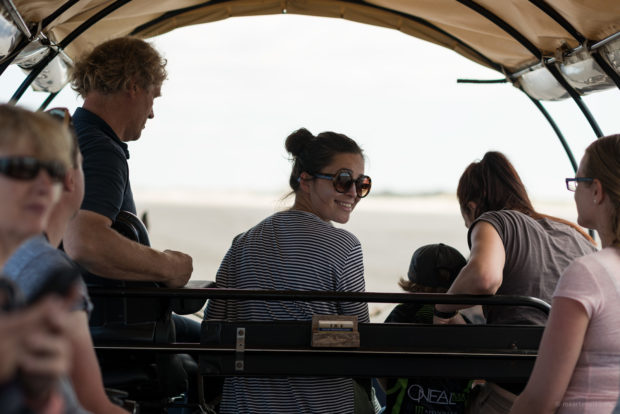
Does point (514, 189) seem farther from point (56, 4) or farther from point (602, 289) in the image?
point (56, 4)

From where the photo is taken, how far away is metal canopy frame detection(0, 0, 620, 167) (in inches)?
154

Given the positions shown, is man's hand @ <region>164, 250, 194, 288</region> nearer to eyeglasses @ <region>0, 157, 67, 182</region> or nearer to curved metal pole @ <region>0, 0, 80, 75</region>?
eyeglasses @ <region>0, 157, 67, 182</region>

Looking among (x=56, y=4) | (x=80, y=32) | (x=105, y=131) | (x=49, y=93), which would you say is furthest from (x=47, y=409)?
(x=49, y=93)

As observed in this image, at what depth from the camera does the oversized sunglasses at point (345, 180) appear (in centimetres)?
290

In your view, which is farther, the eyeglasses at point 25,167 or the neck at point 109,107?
the neck at point 109,107

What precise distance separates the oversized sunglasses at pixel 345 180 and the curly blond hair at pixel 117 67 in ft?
2.75

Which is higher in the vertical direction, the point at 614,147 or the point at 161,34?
the point at 161,34

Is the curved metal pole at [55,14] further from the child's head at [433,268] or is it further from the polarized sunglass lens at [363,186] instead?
the child's head at [433,268]

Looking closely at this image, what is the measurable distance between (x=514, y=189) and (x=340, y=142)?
0.82 meters

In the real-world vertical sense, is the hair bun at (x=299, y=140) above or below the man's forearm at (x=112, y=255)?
above

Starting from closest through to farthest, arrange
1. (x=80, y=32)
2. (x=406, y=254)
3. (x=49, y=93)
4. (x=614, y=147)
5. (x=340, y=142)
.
→ 1. (x=614, y=147)
2. (x=340, y=142)
3. (x=80, y=32)
4. (x=49, y=93)
5. (x=406, y=254)

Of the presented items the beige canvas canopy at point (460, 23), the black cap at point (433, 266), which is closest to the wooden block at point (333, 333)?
the black cap at point (433, 266)

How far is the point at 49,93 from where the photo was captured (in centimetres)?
473

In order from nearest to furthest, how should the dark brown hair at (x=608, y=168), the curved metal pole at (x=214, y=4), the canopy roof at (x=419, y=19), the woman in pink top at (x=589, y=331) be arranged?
1. the woman in pink top at (x=589, y=331)
2. the dark brown hair at (x=608, y=168)
3. the canopy roof at (x=419, y=19)
4. the curved metal pole at (x=214, y=4)
